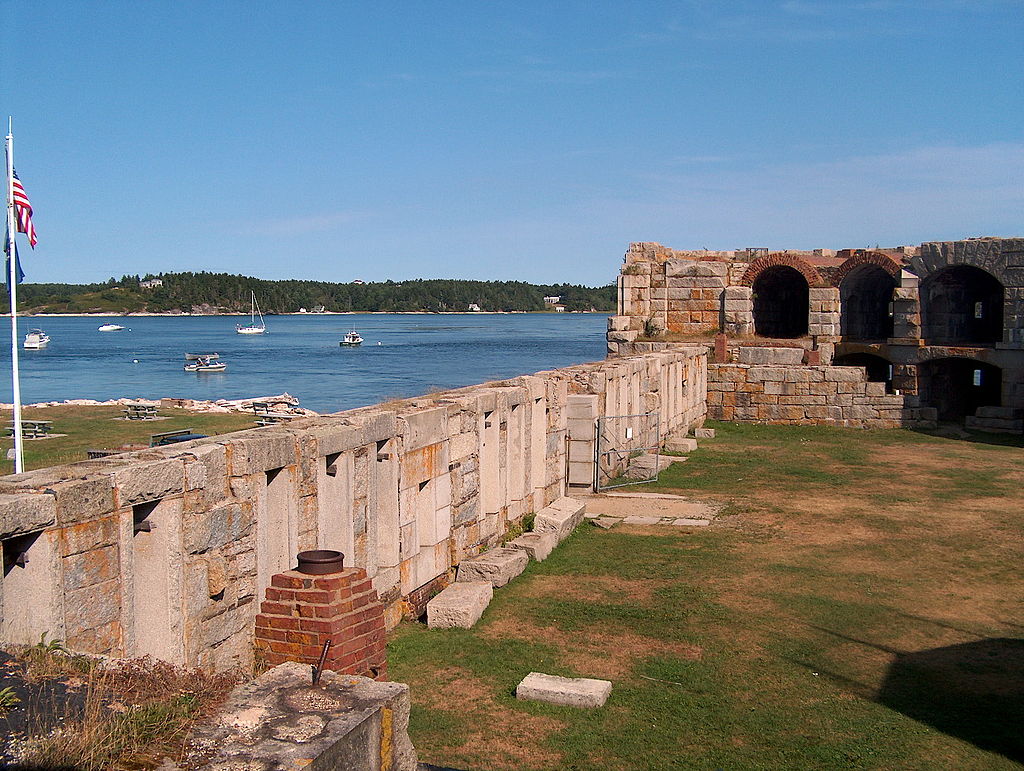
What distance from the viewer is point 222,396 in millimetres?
59656

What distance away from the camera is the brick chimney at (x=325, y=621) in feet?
21.5

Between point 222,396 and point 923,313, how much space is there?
44.3m

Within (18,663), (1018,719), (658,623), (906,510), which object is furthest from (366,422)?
(906,510)

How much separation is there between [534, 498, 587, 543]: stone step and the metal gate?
2.43m

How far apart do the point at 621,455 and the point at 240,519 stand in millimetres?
11379

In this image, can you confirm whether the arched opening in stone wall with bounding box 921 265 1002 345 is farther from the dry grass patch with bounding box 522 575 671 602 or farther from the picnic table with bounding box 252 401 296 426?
the dry grass patch with bounding box 522 575 671 602

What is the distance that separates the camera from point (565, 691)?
24.6ft

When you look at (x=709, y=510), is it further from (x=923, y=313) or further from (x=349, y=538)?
(x=923, y=313)

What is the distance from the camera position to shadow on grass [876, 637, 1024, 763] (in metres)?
7.07

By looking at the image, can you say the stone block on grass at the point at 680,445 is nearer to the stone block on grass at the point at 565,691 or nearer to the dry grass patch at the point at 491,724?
the dry grass patch at the point at 491,724

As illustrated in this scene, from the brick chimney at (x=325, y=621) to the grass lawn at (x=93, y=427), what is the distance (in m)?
17.3

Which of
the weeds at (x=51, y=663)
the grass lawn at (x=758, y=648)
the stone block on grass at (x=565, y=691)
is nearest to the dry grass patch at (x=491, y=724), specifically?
the grass lawn at (x=758, y=648)

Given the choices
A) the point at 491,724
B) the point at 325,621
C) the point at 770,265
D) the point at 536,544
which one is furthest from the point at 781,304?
the point at 325,621

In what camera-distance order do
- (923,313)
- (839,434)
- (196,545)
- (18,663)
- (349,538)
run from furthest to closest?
(923,313)
(839,434)
(349,538)
(196,545)
(18,663)
